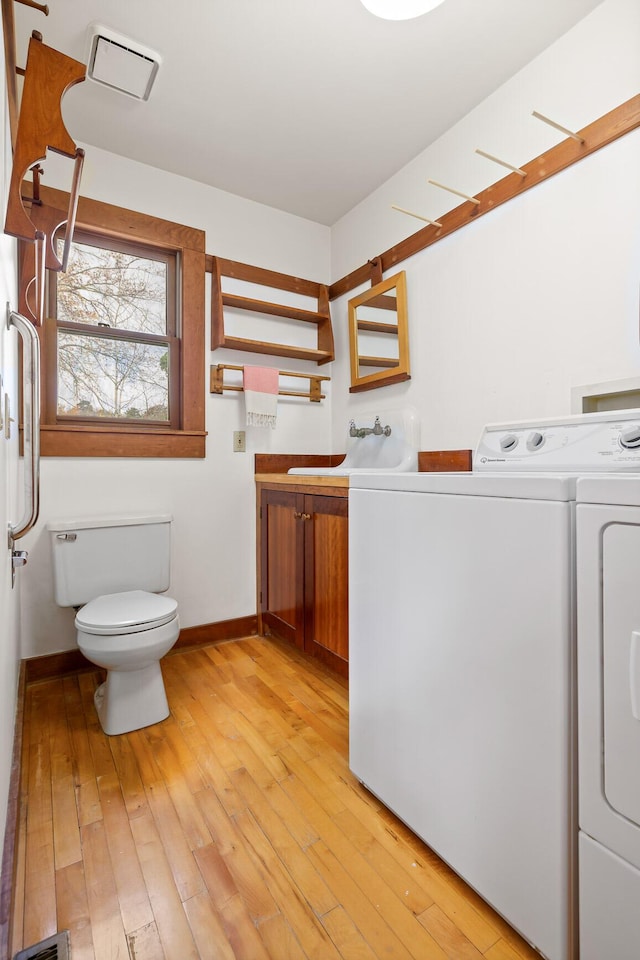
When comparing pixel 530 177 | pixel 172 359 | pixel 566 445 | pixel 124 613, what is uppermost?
pixel 530 177

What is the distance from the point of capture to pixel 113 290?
2.30 metres

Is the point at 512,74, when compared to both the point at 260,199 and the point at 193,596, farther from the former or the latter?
the point at 193,596

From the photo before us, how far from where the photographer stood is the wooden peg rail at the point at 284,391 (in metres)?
2.47

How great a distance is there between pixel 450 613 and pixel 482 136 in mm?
1989

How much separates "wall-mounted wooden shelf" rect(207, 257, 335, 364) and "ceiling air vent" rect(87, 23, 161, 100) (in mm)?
778

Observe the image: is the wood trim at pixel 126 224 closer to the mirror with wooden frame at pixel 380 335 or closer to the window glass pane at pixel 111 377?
the window glass pane at pixel 111 377

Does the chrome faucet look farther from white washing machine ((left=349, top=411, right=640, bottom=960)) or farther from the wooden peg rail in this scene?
white washing machine ((left=349, top=411, right=640, bottom=960))

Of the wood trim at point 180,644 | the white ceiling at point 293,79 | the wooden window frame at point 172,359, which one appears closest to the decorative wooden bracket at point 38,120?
the white ceiling at point 293,79

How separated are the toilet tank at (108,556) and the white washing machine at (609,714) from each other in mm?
1789

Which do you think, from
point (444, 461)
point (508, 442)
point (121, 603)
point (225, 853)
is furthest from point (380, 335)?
point (225, 853)

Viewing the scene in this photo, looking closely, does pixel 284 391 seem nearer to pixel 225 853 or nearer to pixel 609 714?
pixel 225 853

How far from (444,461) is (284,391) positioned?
111 centimetres

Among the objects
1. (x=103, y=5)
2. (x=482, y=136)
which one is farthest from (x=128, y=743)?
(x=482, y=136)

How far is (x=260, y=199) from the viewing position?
2607 millimetres
